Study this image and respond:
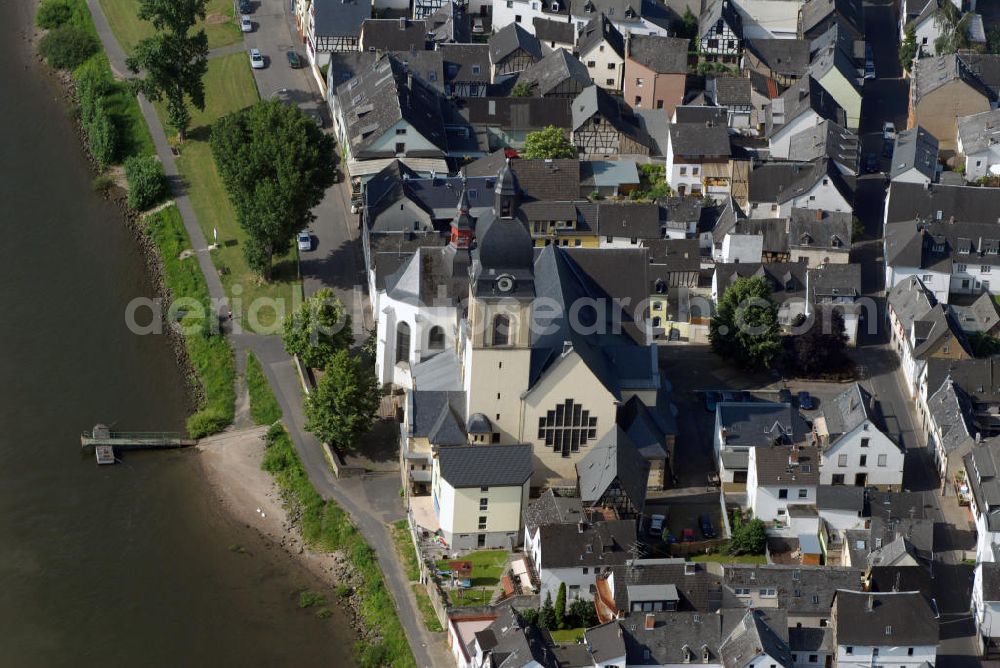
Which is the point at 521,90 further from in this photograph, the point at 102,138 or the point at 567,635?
the point at 567,635

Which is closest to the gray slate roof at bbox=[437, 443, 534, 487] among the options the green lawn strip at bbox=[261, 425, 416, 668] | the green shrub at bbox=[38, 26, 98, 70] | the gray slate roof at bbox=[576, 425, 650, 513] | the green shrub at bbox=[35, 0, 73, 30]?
the gray slate roof at bbox=[576, 425, 650, 513]

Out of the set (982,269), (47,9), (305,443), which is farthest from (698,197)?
(47,9)

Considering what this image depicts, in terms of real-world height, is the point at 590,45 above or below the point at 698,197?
above

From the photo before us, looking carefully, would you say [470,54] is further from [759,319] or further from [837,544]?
[837,544]

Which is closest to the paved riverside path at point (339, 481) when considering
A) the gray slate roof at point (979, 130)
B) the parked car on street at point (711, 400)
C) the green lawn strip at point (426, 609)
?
the green lawn strip at point (426, 609)

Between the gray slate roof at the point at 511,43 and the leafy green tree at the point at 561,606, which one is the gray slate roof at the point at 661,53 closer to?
the gray slate roof at the point at 511,43

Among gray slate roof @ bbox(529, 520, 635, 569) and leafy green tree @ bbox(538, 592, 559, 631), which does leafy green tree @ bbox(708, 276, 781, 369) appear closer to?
gray slate roof @ bbox(529, 520, 635, 569)

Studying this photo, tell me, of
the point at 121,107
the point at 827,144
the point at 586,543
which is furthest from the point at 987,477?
the point at 121,107
